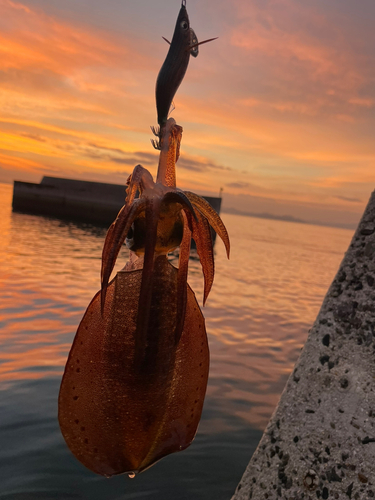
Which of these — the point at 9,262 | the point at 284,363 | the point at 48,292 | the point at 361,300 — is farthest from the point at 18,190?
the point at 361,300

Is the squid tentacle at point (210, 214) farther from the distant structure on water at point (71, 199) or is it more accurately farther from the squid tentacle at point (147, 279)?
the distant structure on water at point (71, 199)

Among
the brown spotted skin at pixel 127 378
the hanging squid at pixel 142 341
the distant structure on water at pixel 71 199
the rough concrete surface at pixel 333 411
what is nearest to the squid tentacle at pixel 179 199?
the hanging squid at pixel 142 341

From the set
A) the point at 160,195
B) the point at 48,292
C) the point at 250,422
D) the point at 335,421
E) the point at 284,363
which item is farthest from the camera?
the point at 48,292

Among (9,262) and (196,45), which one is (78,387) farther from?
(9,262)

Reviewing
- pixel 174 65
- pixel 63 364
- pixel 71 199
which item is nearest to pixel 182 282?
pixel 174 65

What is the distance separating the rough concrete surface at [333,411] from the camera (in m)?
2.12

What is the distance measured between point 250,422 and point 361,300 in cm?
458

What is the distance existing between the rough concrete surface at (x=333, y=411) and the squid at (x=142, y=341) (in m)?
1.47

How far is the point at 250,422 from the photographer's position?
637cm

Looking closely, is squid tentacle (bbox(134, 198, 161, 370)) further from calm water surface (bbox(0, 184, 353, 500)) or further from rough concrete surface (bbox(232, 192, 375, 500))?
calm water surface (bbox(0, 184, 353, 500))

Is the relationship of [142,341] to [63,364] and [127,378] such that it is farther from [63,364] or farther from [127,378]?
[63,364]

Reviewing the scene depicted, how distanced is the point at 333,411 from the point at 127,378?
167 centimetres

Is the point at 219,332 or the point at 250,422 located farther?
the point at 219,332

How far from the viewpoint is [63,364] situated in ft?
25.6
